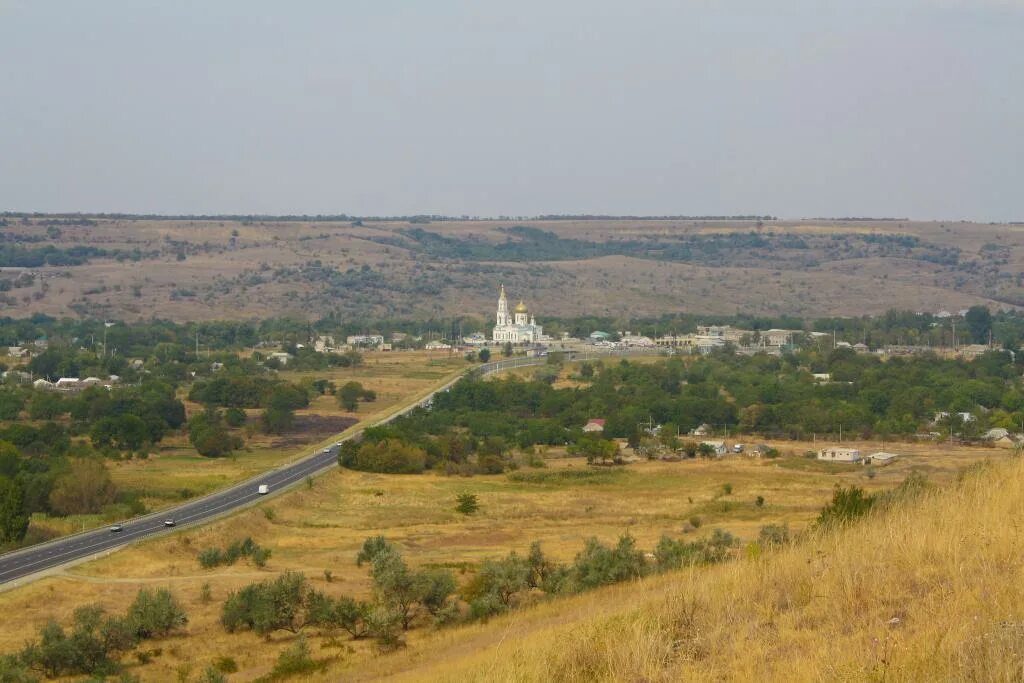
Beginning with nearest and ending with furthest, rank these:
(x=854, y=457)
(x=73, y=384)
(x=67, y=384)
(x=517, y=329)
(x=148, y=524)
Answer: (x=148, y=524)
(x=854, y=457)
(x=67, y=384)
(x=73, y=384)
(x=517, y=329)

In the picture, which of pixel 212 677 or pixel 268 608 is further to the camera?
pixel 268 608

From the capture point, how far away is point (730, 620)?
1045 centimetres

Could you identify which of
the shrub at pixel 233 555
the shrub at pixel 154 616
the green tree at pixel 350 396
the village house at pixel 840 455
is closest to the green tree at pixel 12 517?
the shrub at pixel 233 555

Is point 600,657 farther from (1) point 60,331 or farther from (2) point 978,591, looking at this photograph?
(1) point 60,331

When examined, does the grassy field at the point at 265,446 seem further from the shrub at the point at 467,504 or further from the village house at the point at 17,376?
the village house at the point at 17,376

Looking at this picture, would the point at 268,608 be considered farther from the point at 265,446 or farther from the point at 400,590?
the point at 265,446

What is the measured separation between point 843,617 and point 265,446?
6174 cm

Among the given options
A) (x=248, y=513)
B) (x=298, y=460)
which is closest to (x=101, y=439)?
(x=298, y=460)

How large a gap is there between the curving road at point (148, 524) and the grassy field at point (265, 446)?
1.47 m

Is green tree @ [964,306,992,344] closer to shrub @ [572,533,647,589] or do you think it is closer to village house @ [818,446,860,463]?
village house @ [818,446,860,463]

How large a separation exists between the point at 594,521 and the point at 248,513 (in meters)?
12.1

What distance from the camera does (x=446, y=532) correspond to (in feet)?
141

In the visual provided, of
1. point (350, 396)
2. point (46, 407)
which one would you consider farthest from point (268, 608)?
point (350, 396)

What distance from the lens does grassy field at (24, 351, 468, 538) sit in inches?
1984
